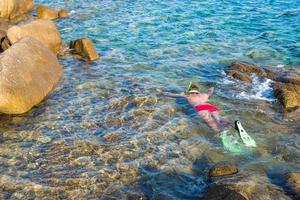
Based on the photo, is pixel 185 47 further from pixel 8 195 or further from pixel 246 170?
pixel 8 195

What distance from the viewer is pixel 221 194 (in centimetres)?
Result: 727

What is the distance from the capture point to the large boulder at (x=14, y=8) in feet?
71.1

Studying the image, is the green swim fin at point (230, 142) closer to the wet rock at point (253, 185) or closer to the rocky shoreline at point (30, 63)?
the wet rock at point (253, 185)

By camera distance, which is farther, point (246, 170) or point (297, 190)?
point (246, 170)

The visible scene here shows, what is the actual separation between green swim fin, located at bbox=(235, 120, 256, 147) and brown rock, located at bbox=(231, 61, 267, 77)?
433 cm

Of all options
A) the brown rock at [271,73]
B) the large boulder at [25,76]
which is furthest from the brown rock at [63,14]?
the brown rock at [271,73]

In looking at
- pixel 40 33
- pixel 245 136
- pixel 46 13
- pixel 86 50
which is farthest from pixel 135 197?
pixel 46 13

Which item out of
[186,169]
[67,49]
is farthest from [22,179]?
[67,49]

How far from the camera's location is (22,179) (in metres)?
8.84

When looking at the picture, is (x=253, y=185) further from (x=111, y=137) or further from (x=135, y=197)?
(x=111, y=137)

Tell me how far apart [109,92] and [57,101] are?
1.68 m

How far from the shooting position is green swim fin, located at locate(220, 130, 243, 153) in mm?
9977

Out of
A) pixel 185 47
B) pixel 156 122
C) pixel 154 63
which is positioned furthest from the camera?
pixel 185 47

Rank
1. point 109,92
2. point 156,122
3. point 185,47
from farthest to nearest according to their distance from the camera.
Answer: point 185,47 < point 109,92 < point 156,122
